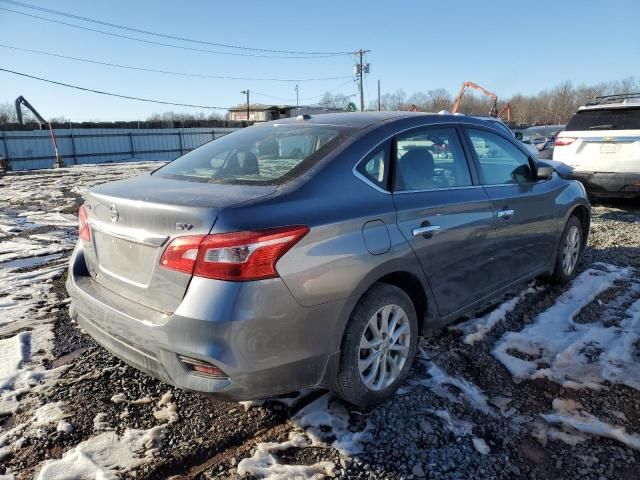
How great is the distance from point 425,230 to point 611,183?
677 centimetres

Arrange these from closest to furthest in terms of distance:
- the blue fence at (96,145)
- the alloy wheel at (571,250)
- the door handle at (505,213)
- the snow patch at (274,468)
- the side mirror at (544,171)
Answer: the snow patch at (274,468)
the door handle at (505,213)
the side mirror at (544,171)
the alloy wheel at (571,250)
the blue fence at (96,145)

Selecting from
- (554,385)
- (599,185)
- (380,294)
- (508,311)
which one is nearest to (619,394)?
(554,385)

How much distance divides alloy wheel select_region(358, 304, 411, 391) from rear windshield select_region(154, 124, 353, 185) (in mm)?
931

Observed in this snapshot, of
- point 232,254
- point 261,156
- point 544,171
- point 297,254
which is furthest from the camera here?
point 544,171

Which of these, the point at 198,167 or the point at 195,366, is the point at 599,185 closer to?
the point at 198,167

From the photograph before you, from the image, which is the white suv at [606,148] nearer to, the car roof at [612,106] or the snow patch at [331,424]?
the car roof at [612,106]


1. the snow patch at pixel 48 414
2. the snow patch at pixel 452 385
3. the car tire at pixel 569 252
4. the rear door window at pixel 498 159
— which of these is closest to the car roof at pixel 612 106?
the car tire at pixel 569 252

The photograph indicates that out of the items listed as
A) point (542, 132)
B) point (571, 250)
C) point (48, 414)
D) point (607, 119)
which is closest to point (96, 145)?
point (542, 132)

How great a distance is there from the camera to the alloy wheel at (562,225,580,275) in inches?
187

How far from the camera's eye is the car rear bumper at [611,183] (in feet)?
25.8

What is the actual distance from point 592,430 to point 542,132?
17761 millimetres

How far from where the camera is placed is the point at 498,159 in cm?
392

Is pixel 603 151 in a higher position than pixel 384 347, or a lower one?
higher

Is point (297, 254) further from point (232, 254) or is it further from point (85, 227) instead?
point (85, 227)
